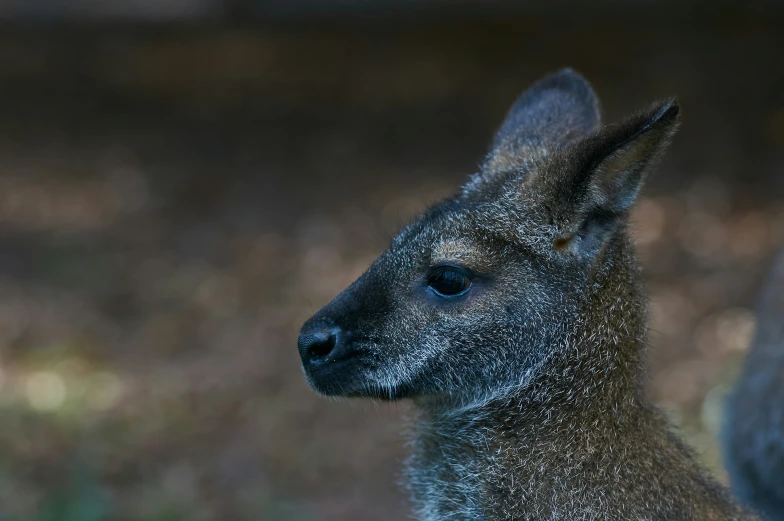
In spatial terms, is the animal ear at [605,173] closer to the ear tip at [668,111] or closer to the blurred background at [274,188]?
the ear tip at [668,111]

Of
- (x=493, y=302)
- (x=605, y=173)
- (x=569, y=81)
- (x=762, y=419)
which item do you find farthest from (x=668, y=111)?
(x=762, y=419)

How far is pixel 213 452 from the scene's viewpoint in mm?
5562

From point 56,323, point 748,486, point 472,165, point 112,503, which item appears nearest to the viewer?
point 748,486

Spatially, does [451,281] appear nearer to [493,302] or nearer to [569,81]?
[493,302]

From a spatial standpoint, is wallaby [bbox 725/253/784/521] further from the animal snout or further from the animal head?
the animal snout

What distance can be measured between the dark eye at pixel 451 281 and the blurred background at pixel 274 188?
266cm

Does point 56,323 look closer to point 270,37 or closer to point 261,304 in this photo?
point 261,304

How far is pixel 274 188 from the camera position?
29.5 ft

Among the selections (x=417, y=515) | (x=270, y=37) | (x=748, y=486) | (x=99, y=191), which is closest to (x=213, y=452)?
(x=417, y=515)

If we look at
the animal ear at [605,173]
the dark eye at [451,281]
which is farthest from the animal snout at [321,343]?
the animal ear at [605,173]

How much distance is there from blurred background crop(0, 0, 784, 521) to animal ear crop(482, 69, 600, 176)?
2.54 m

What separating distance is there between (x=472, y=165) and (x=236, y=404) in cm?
380

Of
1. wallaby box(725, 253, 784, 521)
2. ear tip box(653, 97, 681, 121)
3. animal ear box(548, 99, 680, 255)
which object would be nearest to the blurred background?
wallaby box(725, 253, 784, 521)

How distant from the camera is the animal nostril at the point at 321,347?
3010 millimetres
